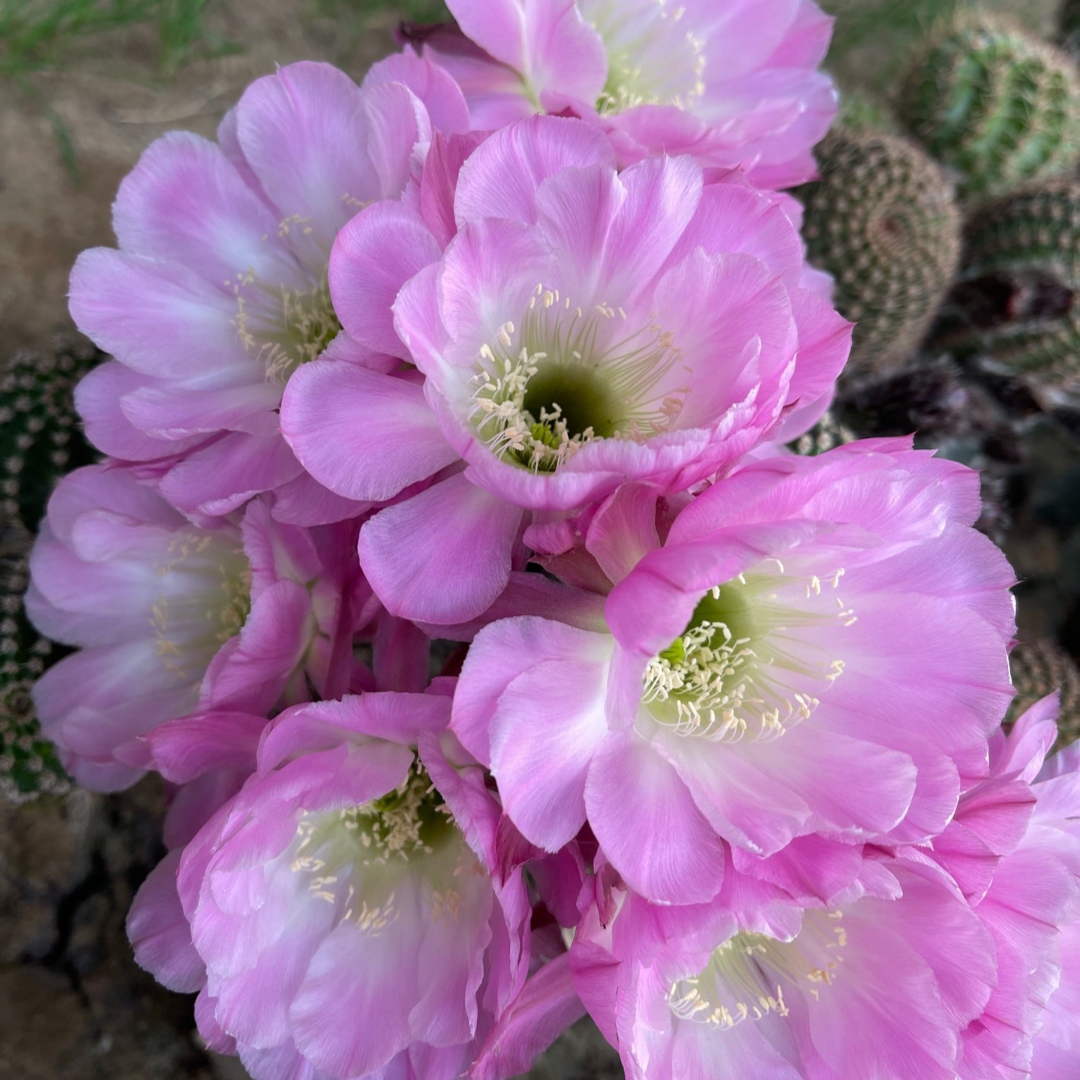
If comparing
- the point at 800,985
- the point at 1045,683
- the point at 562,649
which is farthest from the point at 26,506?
the point at 1045,683

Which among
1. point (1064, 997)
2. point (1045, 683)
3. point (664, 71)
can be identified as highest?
point (664, 71)

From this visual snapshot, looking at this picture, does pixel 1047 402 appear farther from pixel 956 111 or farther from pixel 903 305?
pixel 956 111

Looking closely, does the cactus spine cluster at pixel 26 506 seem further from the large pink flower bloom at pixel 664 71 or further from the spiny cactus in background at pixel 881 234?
the spiny cactus in background at pixel 881 234

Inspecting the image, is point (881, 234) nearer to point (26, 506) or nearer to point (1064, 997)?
point (1064, 997)

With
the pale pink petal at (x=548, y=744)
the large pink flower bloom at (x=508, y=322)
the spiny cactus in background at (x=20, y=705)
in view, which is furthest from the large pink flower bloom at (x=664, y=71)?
the spiny cactus in background at (x=20, y=705)

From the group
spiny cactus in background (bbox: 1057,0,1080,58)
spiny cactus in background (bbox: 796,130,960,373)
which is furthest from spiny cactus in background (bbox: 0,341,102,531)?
spiny cactus in background (bbox: 1057,0,1080,58)

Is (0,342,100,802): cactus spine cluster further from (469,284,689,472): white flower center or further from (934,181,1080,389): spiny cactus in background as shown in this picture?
(934,181,1080,389): spiny cactus in background

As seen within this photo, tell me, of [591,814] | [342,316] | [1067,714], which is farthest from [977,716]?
[1067,714]
